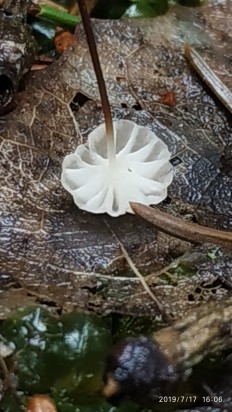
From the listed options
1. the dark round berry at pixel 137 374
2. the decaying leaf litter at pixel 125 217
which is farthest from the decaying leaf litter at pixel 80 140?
the dark round berry at pixel 137 374

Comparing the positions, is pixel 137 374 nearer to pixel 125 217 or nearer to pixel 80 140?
pixel 125 217

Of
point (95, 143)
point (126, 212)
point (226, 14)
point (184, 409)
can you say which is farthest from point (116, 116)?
point (184, 409)

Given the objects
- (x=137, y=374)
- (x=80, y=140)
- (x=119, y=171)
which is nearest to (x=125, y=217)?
(x=119, y=171)

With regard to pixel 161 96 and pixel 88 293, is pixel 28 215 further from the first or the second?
pixel 161 96

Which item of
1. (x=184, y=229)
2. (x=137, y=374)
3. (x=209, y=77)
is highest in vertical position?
(x=209, y=77)

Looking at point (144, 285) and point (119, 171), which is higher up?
point (119, 171)

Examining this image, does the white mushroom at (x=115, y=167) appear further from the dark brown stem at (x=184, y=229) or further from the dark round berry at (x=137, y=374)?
the dark round berry at (x=137, y=374)

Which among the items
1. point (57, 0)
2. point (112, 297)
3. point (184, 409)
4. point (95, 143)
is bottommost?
point (184, 409)

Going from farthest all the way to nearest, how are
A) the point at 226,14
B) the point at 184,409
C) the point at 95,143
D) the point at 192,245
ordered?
the point at 226,14, the point at 95,143, the point at 192,245, the point at 184,409
